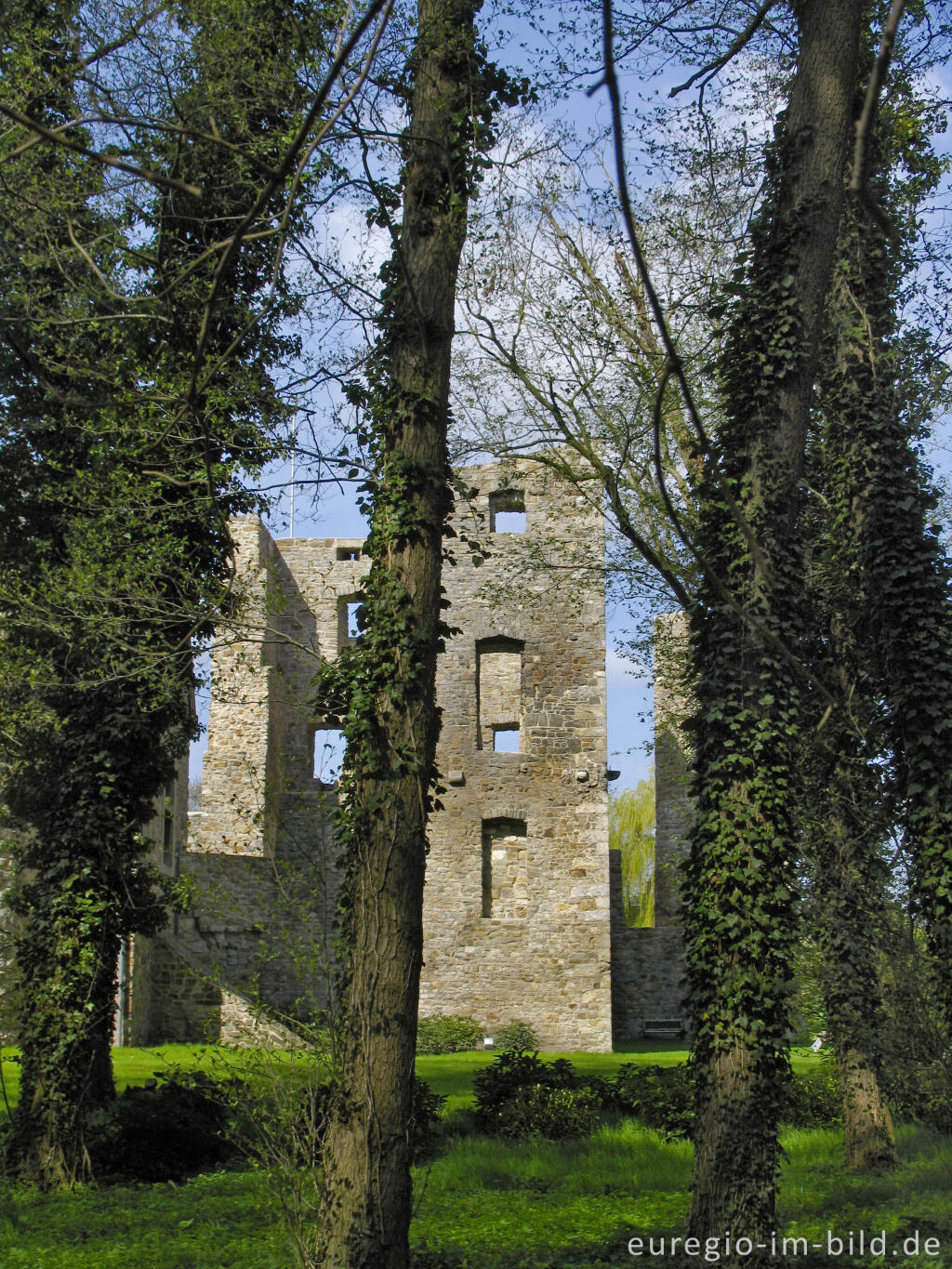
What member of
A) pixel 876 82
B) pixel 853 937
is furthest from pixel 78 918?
pixel 876 82

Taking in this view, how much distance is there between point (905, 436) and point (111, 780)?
6599mm

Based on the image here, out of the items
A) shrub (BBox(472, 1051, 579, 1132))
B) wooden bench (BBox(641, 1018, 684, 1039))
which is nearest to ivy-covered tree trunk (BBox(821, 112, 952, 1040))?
shrub (BBox(472, 1051, 579, 1132))

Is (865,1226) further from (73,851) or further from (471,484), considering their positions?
(471,484)

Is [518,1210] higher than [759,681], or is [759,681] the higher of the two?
[759,681]

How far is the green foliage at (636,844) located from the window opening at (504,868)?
30.2 ft

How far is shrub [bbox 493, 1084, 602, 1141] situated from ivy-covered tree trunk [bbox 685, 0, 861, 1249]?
3486mm

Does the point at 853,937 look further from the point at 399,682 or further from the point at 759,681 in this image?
the point at 399,682

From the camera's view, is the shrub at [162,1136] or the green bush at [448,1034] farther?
the green bush at [448,1034]

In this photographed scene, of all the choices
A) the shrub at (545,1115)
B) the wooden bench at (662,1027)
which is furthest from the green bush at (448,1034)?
the shrub at (545,1115)

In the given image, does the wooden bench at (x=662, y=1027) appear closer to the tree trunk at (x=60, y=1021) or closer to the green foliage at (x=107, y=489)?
the green foliage at (x=107, y=489)

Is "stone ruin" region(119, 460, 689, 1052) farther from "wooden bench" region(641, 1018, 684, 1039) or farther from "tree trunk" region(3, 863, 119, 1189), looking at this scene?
"tree trunk" region(3, 863, 119, 1189)

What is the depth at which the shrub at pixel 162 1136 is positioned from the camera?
7.68m

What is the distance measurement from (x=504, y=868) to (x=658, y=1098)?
312 inches

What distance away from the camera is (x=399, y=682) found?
5.08 meters
